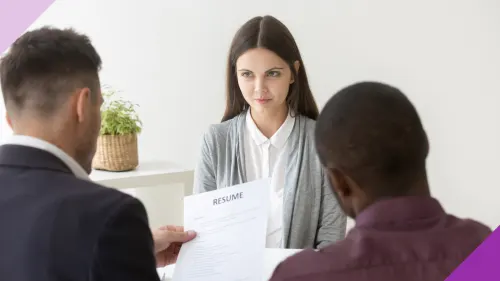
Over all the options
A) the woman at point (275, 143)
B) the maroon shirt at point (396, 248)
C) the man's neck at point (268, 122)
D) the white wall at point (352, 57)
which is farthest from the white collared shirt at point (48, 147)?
the white wall at point (352, 57)

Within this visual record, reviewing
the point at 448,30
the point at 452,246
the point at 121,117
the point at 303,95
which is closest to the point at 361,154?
the point at 452,246

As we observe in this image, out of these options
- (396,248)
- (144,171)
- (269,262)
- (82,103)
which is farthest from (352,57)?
(396,248)

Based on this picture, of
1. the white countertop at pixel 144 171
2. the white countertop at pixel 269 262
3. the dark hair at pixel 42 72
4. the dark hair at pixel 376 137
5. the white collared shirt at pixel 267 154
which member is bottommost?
the white countertop at pixel 269 262

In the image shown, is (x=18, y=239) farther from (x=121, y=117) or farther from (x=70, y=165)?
(x=121, y=117)

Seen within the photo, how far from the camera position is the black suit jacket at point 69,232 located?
0.74 metres

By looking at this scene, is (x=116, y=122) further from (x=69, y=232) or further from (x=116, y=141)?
(x=69, y=232)

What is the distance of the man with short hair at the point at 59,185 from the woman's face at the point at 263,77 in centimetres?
75

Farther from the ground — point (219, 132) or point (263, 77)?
point (263, 77)

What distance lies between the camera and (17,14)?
223cm

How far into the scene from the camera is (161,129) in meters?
2.66

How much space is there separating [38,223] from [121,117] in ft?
4.83

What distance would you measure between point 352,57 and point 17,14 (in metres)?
1.53

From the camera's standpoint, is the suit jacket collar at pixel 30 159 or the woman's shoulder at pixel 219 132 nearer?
the suit jacket collar at pixel 30 159

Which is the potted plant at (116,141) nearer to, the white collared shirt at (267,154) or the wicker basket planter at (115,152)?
the wicker basket planter at (115,152)
